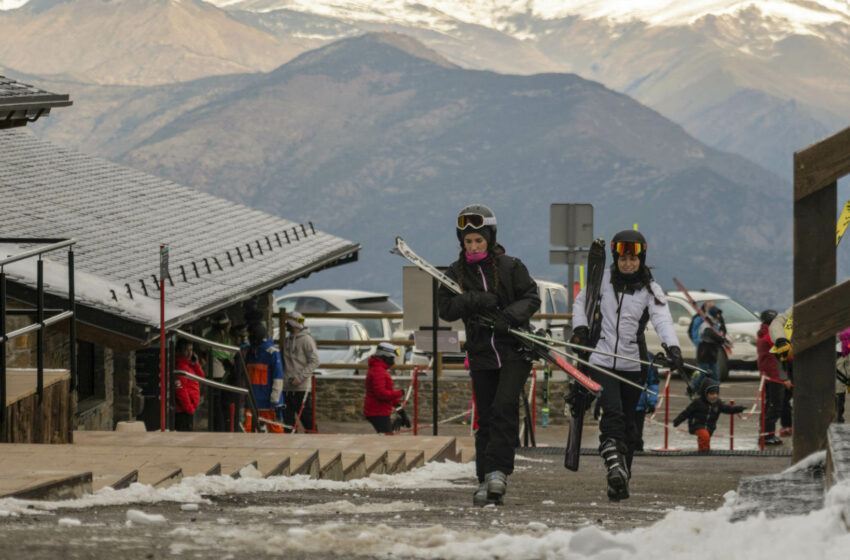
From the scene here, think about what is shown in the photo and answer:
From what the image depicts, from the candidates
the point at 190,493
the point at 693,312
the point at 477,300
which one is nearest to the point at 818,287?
the point at 477,300

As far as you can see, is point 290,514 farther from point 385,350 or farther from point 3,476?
point 385,350

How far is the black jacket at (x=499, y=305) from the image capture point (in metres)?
7.62

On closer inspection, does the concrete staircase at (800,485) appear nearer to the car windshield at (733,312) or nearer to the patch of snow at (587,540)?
the patch of snow at (587,540)

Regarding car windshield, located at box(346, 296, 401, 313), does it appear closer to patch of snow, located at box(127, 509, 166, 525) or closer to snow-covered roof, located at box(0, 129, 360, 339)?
snow-covered roof, located at box(0, 129, 360, 339)

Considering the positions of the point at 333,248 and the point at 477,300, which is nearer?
the point at 477,300

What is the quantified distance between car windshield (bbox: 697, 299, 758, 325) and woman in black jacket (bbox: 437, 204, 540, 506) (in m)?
20.3

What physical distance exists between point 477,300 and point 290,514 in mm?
2168

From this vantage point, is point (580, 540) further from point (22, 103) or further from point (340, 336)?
point (340, 336)

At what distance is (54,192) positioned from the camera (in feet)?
62.2

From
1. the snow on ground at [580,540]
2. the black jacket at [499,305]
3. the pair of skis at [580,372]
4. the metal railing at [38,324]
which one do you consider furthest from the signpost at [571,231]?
the snow on ground at [580,540]

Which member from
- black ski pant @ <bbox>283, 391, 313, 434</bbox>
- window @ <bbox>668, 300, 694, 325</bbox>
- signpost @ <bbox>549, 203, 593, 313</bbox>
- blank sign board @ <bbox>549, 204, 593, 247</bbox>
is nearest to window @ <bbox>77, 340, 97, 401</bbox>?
black ski pant @ <bbox>283, 391, 313, 434</bbox>

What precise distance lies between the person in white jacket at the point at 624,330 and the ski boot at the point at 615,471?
0.05 m

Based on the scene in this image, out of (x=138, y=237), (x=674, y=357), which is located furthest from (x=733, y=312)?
(x=674, y=357)

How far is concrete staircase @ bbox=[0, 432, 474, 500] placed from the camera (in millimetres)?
6234
